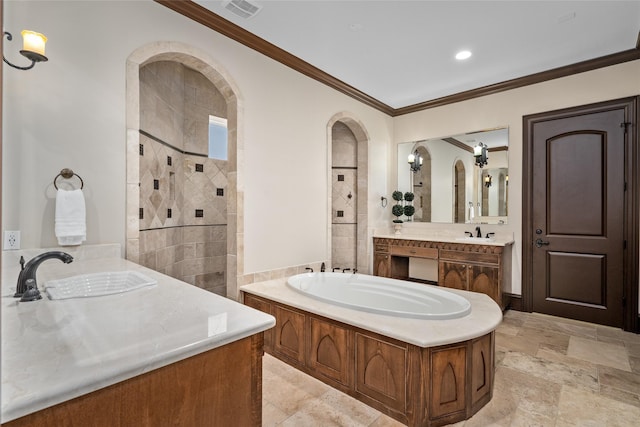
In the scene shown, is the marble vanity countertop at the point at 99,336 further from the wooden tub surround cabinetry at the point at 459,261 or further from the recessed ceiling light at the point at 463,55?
the recessed ceiling light at the point at 463,55

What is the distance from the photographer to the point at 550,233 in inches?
144

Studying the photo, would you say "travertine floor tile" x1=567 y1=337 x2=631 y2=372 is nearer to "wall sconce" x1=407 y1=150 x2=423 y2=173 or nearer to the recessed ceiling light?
"wall sconce" x1=407 y1=150 x2=423 y2=173

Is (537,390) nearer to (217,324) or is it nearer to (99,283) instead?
(217,324)

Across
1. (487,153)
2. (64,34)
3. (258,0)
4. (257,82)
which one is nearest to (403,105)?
(487,153)

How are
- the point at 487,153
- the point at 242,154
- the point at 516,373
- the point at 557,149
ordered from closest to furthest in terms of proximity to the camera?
the point at 516,373 < the point at 242,154 < the point at 557,149 < the point at 487,153

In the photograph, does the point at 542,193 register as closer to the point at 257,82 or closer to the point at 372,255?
the point at 372,255

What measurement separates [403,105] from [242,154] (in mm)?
2956

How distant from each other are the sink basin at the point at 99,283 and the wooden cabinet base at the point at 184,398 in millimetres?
727

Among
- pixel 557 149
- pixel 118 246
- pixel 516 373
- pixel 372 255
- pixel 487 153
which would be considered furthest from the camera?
pixel 372 255

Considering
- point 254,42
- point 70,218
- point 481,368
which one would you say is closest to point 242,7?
point 254,42

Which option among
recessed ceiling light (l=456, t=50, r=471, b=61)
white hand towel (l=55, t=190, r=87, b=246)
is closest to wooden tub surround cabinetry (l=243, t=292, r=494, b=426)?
white hand towel (l=55, t=190, r=87, b=246)

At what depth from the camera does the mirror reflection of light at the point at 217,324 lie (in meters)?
0.97

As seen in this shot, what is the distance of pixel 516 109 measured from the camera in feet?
12.8

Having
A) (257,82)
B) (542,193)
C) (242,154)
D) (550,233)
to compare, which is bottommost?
(550,233)
